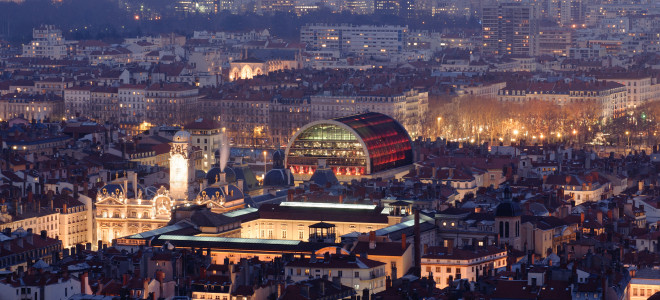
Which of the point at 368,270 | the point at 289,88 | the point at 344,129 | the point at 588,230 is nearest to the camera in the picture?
the point at 368,270

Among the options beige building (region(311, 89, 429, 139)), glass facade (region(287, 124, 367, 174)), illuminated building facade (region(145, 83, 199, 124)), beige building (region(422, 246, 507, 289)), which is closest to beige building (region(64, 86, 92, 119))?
illuminated building facade (region(145, 83, 199, 124))

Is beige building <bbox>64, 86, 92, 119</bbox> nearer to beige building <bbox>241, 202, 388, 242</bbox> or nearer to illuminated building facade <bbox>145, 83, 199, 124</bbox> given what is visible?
illuminated building facade <bbox>145, 83, 199, 124</bbox>

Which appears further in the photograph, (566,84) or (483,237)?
(566,84)

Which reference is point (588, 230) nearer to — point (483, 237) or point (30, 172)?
point (483, 237)

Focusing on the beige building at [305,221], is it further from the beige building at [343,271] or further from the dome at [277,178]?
the beige building at [343,271]

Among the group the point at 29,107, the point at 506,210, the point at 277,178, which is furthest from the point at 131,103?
the point at 506,210

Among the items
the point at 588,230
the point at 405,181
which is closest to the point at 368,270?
the point at 588,230
